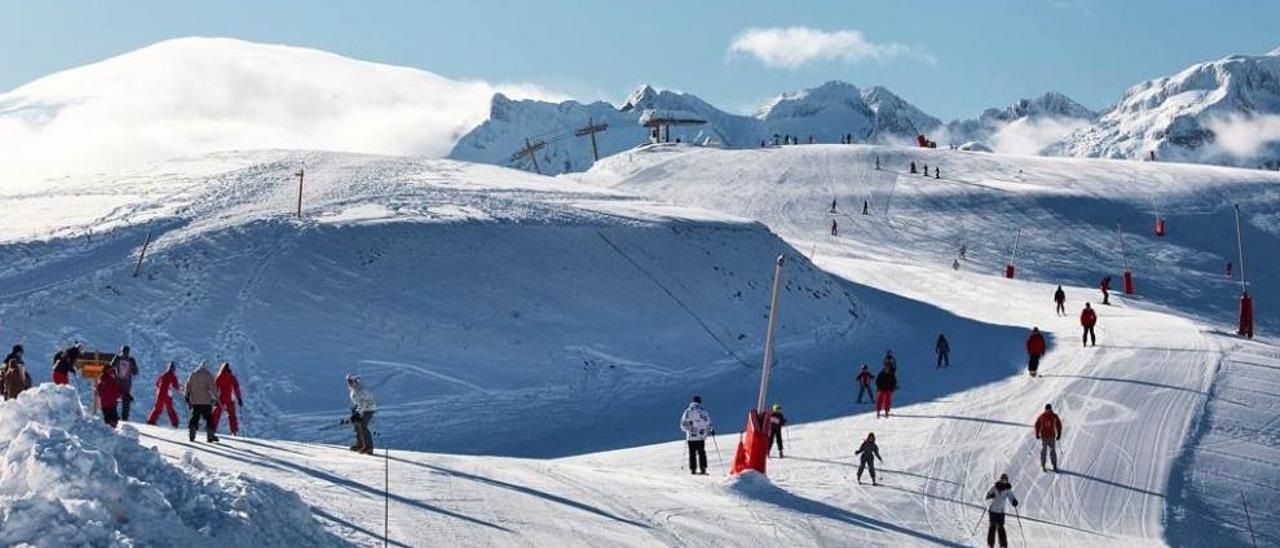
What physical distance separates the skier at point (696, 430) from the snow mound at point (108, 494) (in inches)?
413

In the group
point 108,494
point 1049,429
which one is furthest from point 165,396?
point 1049,429

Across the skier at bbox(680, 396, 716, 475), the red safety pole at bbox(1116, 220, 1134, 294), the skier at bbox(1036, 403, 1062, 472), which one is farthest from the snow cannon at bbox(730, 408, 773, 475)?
the red safety pole at bbox(1116, 220, 1134, 294)

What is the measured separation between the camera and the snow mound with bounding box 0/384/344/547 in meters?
13.0

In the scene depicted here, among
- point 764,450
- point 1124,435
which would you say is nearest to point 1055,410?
point 1124,435

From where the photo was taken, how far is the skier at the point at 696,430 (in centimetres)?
2566

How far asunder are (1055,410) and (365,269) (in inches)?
825

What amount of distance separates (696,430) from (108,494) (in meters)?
13.6

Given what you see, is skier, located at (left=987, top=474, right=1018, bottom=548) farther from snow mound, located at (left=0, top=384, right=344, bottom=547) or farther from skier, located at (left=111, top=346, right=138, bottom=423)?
skier, located at (left=111, top=346, right=138, bottom=423)

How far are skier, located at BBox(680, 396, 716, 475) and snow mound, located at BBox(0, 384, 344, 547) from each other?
10489 mm

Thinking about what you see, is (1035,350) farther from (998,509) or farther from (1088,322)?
(998,509)

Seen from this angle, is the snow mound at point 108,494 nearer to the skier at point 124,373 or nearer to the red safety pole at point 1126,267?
the skier at point 124,373

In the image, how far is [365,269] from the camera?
43.5 m

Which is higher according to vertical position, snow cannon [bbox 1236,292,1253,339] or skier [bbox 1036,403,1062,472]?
snow cannon [bbox 1236,292,1253,339]

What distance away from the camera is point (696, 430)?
25797 mm
